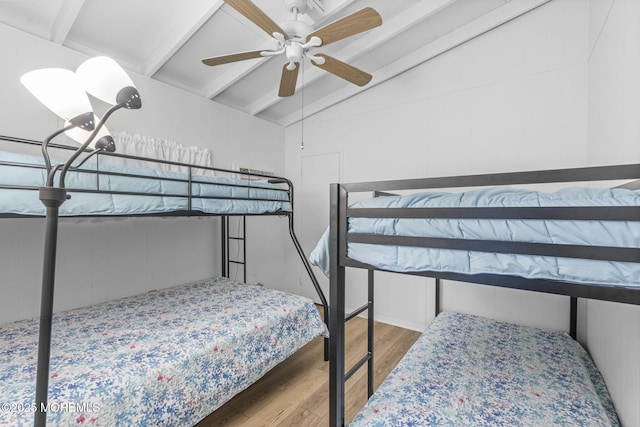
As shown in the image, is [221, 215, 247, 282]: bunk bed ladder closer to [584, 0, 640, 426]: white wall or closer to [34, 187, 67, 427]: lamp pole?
[34, 187, 67, 427]: lamp pole

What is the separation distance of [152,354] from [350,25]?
2053 mm

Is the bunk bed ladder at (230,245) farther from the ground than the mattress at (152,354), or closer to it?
farther from the ground

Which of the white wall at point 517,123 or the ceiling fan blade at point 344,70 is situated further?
the ceiling fan blade at point 344,70

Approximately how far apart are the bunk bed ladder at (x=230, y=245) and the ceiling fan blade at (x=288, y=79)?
1503 millimetres

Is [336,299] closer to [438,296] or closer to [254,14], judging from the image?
[254,14]

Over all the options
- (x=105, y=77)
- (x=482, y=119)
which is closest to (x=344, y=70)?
(x=482, y=119)

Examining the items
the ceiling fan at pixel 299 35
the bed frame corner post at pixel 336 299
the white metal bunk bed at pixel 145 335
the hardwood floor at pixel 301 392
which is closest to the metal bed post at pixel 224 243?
the white metal bunk bed at pixel 145 335

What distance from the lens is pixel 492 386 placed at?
4.98ft

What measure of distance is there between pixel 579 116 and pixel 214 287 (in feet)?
11.2

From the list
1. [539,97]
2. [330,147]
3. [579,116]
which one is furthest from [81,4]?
[579,116]

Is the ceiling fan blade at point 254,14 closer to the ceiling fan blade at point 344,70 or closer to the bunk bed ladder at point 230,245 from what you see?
the ceiling fan blade at point 344,70

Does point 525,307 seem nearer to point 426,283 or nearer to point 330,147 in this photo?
point 426,283

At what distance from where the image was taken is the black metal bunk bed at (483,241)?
2.55 feet

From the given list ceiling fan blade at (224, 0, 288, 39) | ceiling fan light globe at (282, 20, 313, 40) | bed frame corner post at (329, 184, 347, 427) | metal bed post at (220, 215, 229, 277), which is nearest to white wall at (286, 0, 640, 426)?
bed frame corner post at (329, 184, 347, 427)
